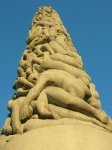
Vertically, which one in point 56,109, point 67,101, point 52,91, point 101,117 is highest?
point 52,91

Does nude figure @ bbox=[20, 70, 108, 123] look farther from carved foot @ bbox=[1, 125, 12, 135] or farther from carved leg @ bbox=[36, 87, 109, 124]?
carved foot @ bbox=[1, 125, 12, 135]

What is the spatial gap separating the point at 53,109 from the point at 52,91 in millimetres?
481

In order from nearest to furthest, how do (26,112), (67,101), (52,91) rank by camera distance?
(67,101)
(26,112)
(52,91)

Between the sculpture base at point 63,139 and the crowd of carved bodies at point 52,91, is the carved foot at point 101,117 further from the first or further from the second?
the sculpture base at point 63,139

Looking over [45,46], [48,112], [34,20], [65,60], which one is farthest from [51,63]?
[34,20]

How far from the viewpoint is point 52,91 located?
7.04 meters

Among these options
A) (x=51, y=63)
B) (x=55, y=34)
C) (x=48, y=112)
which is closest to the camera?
A: (x=48, y=112)

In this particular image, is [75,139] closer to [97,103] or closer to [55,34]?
[97,103]

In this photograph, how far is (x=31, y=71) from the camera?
8398mm

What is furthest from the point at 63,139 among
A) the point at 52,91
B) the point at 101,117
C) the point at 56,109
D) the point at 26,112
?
the point at 101,117

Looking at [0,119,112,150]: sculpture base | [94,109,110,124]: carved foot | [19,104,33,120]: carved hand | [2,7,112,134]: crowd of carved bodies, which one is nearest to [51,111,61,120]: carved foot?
[2,7,112,134]: crowd of carved bodies

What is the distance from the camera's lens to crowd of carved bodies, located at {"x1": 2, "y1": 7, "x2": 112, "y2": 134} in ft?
22.2

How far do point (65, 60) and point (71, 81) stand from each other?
3.35 ft

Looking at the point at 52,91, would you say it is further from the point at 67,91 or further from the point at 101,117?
the point at 101,117
